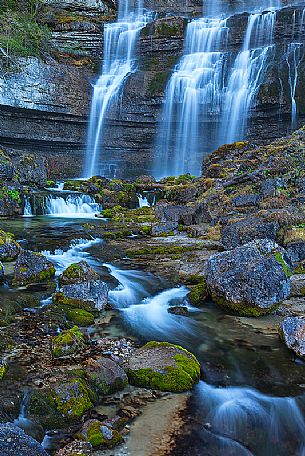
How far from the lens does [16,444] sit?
2910 millimetres

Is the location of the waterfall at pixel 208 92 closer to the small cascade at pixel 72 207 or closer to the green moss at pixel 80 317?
the small cascade at pixel 72 207

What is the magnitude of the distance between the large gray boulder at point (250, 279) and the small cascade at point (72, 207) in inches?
577

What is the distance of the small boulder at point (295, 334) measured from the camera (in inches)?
219

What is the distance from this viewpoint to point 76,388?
4266 mm

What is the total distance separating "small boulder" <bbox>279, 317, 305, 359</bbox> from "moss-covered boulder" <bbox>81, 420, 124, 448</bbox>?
9.90 feet

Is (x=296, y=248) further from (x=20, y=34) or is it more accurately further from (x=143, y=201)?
(x=20, y=34)

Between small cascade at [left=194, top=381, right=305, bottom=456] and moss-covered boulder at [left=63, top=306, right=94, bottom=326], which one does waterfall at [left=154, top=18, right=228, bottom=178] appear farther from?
small cascade at [left=194, top=381, right=305, bottom=456]

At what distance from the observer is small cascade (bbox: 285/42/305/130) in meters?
28.3

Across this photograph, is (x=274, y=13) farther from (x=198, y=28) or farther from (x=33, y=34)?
(x=33, y=34)

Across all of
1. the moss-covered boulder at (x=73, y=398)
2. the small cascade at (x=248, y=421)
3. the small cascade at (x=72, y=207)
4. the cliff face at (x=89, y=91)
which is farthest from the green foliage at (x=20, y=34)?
the small cascade at (x=248, y=421)

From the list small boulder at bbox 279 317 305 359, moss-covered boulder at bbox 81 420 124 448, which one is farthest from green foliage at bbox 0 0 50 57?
moss-covered boulder at bbox 81 420 124 448

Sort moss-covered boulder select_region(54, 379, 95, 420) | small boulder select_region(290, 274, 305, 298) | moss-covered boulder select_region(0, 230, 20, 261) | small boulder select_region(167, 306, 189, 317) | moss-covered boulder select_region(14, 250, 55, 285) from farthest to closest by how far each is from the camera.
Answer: moss-covered boulder select_region(0, 230, 20, 261) → moss-covered boulder select_region(14, 250, 55, 285) → small boulder select_region(290, 274, 305, 298) → small boulder select_region(167, 306, 189, 317) → moss-covered boulder select_region(54, 379, 95, 420)

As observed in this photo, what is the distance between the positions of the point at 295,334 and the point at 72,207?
17.9 m

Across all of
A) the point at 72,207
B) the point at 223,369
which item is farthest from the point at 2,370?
the point at 72,207
